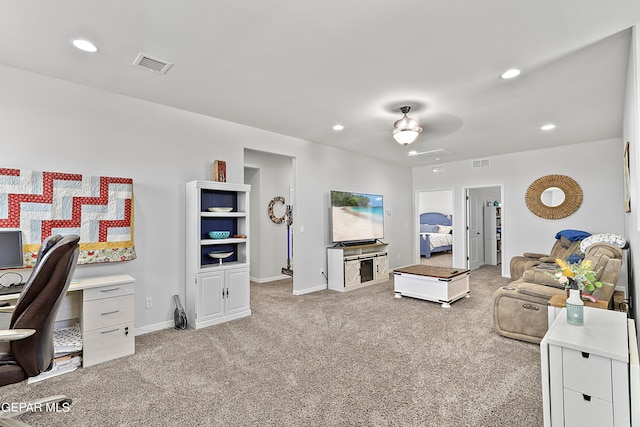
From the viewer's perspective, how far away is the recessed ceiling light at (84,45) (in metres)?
2.38

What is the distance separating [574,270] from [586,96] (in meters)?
2.47

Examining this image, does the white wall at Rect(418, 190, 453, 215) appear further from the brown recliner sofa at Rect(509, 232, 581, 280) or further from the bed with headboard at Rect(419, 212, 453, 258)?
the brown recliner sofa at Rect(509, 232, 581, 280)

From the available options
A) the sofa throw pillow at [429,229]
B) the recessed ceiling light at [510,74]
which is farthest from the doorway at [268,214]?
the sofa throw pillow at [429,229]

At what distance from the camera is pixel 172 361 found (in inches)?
110

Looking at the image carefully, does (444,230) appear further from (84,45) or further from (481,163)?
(84,45)

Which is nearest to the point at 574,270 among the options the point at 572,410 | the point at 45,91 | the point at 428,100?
the point at 572,410

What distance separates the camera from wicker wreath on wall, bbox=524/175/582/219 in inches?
225

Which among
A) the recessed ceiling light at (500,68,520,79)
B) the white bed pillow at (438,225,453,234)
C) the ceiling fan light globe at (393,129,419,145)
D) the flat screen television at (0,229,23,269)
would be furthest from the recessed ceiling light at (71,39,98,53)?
the white bed pillow at (438,225,453,234)

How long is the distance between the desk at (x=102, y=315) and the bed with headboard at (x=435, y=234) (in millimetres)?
7709

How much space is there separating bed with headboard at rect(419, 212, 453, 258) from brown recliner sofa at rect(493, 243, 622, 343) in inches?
229

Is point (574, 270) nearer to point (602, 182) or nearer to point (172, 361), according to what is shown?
point (172, 361)

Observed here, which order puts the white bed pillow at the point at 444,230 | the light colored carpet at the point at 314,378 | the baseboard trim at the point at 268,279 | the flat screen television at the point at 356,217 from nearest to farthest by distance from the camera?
the light colored carpet at the point at 314,378
the flat screen television at the point at 356,217
the baseboard trim at the point at 268,279
the white bed pillow at the point at 444,230

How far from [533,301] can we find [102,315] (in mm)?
4083

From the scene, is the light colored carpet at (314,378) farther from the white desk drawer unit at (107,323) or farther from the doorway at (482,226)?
the doorway at (482,226)
